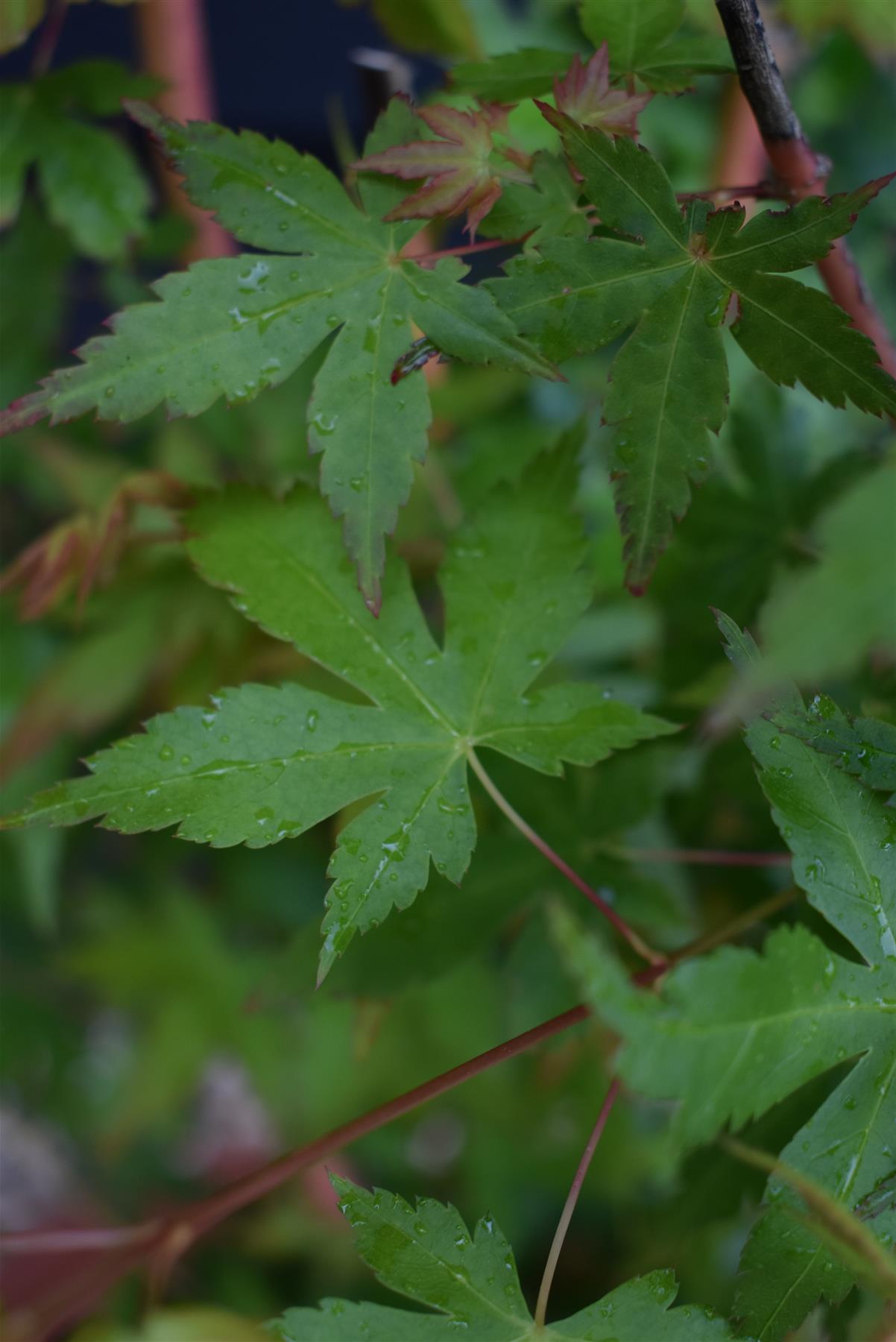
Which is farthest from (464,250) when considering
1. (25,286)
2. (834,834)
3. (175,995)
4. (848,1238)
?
(175,995)

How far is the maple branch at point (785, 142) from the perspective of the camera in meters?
0.48

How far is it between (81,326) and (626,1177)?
1.32m

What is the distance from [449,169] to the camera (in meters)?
0.51

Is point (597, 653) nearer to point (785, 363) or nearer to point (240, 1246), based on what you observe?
point (785, 363)

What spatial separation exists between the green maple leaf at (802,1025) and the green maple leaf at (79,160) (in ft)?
1.84

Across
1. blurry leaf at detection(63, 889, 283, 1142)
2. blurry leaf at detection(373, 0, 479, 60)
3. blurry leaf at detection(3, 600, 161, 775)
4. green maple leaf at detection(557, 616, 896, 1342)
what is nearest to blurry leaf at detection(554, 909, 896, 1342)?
green maple leaf at detection(557, 616, 896, 1342)

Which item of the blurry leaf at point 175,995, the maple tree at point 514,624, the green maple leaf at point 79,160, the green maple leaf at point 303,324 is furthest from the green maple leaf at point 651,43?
the blurry leaf at point 175,995

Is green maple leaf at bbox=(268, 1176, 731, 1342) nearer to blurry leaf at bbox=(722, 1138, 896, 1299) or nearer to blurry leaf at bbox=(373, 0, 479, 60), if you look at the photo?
blurry leaf at bbox=(722, 1138, 896, 1299)

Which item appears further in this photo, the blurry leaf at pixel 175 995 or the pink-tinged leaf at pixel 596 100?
the blurry leaf at pixel 175 995

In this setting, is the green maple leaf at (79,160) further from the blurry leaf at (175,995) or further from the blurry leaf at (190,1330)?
the blurry leaf at (175,995)

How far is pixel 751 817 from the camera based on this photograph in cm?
78

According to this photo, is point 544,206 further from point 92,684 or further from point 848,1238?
point 92,684

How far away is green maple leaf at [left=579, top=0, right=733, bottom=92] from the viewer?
0.52 meters

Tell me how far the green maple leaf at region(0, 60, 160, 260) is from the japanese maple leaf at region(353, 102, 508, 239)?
0.34m
